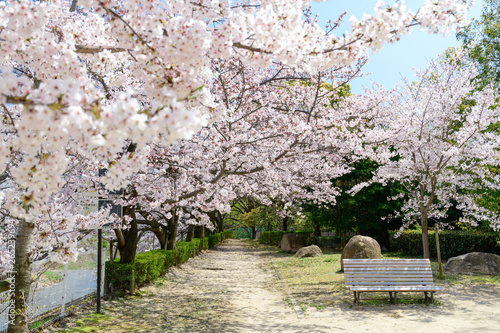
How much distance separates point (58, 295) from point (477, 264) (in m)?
10.7

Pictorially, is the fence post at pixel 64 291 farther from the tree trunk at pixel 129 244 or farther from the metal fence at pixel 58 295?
the tree trunk at pixel 129 244

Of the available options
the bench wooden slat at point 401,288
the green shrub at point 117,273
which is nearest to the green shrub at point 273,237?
the green shrub at point 117,273

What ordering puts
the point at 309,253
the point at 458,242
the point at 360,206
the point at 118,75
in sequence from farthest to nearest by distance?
1. the point at 360,206
2. the point at 309,253
3. the point at 458,242
4. the point at 118,75

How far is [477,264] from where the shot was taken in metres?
10.7

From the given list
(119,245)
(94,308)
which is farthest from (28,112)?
(119,245)

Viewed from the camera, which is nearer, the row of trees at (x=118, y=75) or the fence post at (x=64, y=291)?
the row of trees at (x=118, y=75)

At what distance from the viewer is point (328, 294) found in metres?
8.50

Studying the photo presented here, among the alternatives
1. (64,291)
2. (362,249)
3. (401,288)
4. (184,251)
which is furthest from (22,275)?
(184,251)

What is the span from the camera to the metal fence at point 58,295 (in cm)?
511

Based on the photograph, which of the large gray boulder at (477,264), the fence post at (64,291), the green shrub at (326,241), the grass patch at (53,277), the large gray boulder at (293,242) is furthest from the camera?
the green shrub at (326,241)

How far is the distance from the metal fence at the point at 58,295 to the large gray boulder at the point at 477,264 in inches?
382

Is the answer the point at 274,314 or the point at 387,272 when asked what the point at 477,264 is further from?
the point at 274,314

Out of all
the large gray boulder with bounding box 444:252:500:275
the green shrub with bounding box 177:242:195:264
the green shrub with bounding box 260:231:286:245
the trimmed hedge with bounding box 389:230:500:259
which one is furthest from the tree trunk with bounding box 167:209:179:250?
the green shrub with bounding box 260:231:286:245

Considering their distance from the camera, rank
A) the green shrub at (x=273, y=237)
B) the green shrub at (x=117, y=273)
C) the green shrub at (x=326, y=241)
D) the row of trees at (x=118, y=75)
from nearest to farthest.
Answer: the row of trees at (x=118, y=75) → the green shrub at (x=117, y=273) → the green shrub at (x=326, y=241) → the green shrub at (x=273, y=237)
